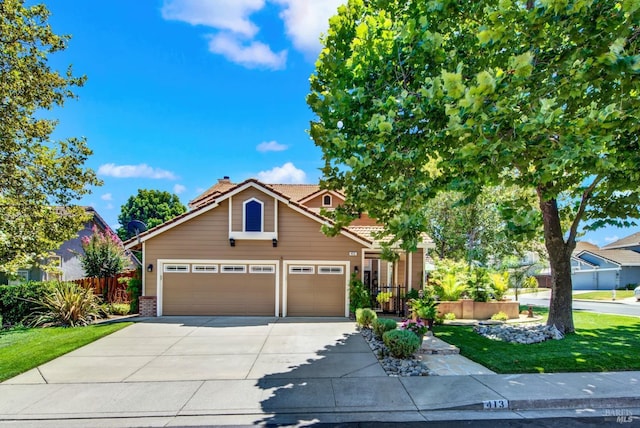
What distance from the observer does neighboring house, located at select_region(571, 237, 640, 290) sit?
33656mm

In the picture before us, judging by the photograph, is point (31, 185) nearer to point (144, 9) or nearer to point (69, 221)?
point (69, 221)

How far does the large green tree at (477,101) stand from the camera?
16.9ft

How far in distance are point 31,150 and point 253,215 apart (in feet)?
23.6

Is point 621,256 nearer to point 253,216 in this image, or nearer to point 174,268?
point 253,216

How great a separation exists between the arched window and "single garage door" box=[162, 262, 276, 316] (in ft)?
4.78

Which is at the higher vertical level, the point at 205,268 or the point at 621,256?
the point at 205,268

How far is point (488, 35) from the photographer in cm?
521

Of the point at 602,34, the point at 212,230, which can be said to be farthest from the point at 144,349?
the point at 602,34

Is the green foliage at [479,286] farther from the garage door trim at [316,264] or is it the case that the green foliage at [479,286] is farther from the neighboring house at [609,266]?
the neighboring house at [609,266]

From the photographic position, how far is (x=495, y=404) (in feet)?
18.0

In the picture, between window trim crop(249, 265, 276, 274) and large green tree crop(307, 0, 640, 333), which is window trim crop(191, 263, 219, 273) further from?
large green tree crop(307, 0, 640, 333)

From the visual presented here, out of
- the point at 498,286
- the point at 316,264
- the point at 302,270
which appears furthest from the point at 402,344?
the point at 498,286

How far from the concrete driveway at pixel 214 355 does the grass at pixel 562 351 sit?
2509 millimetres

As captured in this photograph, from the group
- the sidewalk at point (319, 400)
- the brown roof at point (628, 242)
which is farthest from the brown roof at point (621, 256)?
the sidewalk at point (319, 400)
